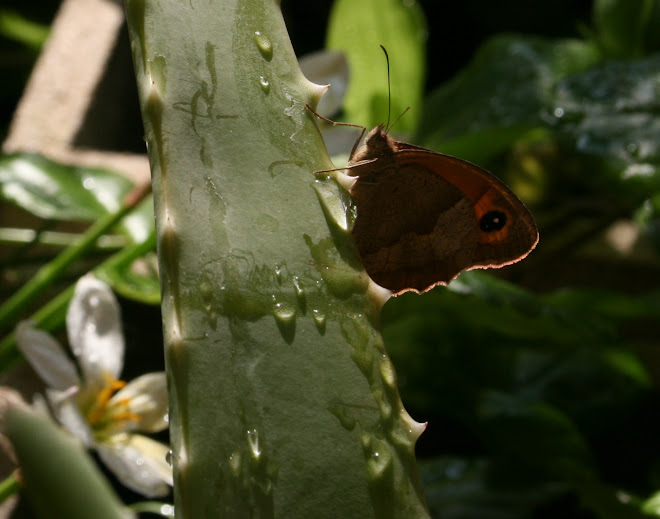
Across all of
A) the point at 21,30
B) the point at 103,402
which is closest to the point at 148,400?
the point at 103,402

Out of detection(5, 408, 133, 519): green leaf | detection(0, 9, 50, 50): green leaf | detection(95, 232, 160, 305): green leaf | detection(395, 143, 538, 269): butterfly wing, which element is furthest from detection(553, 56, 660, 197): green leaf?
detection(0, 9, 50, 50): green leaf

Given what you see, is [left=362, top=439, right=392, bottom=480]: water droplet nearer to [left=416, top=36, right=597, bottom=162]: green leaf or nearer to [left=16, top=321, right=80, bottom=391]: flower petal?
[left=16, top=321, right=80, bottom=391]: flower petal

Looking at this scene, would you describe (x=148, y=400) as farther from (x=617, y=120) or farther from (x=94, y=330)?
(x=617, y=120)

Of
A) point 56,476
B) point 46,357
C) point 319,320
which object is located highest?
point 56,476

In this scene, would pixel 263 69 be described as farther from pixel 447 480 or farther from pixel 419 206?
pixel 447 480

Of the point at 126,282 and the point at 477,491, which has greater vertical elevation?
the point at 126,282

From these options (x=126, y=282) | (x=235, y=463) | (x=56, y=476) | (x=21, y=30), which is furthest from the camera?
(x=21, y=30)

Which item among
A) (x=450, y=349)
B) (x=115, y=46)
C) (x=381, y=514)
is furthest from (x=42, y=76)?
(x=381, y=514)
